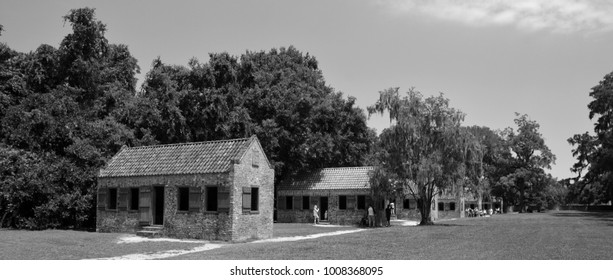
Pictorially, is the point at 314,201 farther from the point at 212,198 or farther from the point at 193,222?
the point at 193,222

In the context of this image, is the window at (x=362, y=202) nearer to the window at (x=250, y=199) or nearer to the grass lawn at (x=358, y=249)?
the window at (x=250, y=199)

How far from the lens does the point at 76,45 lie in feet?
123

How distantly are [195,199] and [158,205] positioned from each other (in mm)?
5118

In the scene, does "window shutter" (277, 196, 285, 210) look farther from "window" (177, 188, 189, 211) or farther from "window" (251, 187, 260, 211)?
"window" (251, 187, 260, 211)

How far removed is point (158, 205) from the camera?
29.9 metres

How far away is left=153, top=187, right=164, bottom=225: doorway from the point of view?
1098 inches

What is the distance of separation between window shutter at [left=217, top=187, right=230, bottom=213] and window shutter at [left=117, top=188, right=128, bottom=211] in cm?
664

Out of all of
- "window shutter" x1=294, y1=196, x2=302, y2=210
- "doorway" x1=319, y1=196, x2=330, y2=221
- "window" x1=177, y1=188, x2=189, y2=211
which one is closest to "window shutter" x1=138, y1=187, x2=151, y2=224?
"window" x1=177, y1=188, x2=189, y2=211

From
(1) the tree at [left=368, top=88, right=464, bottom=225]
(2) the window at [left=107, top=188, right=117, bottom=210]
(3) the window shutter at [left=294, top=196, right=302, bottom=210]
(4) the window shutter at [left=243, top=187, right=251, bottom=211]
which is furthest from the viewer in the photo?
(3) the window shutter at [left=294, top=196, right=302, bottom=210]

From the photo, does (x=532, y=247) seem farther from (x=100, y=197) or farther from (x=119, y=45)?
(x=119, y=45)

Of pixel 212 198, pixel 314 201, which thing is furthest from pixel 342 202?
pixel 212 198

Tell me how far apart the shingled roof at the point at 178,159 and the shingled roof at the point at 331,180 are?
15.3 m

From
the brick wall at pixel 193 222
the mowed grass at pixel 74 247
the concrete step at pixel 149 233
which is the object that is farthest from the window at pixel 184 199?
the mowed grass at pixel 74 247

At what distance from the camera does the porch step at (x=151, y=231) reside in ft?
86.3
